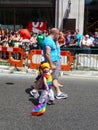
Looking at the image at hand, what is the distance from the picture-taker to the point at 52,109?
296 inches

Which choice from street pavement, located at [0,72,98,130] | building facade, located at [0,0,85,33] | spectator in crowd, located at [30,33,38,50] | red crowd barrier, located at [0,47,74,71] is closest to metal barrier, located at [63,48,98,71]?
red crowd barrier, located at [0,47,74,71]

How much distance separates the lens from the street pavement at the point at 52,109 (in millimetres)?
6430

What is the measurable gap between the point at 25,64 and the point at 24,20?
859 centimetres

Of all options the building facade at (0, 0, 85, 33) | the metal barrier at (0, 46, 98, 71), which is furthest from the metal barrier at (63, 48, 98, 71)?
the building facade at (0, 0, 85, 33)

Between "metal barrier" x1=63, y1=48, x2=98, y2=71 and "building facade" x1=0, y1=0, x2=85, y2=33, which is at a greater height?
"building facade" x1=0, y1=0, x2=85, y2=33

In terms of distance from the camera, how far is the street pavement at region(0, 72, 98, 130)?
6430mm

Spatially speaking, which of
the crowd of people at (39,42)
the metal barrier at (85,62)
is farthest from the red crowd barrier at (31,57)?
the crowd of people at (39,42)

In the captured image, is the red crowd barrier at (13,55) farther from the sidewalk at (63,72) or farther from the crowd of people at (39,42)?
the crowd of people at (39,42)

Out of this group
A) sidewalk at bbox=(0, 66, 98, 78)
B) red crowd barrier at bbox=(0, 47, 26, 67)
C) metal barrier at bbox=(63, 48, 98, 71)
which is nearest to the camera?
sidewalk at bbox=(0, 66, 98, 78)

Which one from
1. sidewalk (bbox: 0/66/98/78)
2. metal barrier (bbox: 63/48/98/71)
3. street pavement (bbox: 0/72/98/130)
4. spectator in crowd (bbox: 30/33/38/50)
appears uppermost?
spectator in crowd (bbox: 30/33/38/50)

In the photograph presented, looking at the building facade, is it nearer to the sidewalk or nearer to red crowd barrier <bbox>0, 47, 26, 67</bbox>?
red crowd barrier <bbox>0, 47, 26, 67</bbox>

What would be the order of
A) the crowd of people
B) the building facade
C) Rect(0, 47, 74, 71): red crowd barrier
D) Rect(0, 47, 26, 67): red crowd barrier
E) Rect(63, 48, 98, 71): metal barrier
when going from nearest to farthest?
Rect(0, 47, 74, 71): red crowd barrier < Rect(63, 48, 98, 71): metal barrier < Rect(0, 47, 26, 67): red crowd barrier < the crowd of people < the building facade

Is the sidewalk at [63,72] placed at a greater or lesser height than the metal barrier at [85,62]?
lesser

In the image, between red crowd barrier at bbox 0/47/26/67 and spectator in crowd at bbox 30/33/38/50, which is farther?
spectator in crowd at bbox 30/33/38/50
